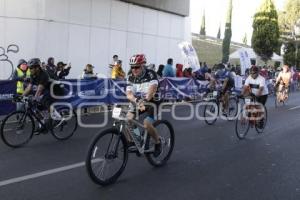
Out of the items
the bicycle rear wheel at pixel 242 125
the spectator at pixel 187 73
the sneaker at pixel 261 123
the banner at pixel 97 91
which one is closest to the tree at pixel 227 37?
the spectator at pixel 187 73

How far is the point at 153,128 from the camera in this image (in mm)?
7375

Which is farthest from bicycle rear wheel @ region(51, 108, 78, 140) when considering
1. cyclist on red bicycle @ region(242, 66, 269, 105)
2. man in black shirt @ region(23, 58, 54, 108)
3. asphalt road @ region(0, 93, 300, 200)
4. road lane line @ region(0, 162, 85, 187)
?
cyclist on red bicycle @ region(242, 66, 269, 105)

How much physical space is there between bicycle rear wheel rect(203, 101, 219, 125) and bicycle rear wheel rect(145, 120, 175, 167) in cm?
540

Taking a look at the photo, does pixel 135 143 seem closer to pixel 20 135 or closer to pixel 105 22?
pixel 20 135

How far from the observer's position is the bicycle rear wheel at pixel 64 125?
10133 millimetres

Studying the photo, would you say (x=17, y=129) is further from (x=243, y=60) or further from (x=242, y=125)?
(x=243, y=60)

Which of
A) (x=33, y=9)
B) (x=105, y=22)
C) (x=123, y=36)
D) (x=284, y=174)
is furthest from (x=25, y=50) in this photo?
(x=284, y=174)

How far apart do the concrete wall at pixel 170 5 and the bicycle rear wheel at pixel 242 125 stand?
48.8 ft

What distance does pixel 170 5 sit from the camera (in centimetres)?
2892

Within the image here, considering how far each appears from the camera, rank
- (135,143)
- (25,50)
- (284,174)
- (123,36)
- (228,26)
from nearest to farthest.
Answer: (135,143) < (284,174) < (25,50) < (123,36) < (228,26)

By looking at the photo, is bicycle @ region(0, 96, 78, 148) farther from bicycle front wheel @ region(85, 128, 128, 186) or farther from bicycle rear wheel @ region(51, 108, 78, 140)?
bicycle front wheel @ region(85, 128, 128, 186)

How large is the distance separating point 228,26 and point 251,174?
33.7 metres

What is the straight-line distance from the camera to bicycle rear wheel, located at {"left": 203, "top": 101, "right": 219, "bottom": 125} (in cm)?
1346

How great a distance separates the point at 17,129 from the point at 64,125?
1.35 m
